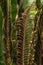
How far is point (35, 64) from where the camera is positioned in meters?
1.38

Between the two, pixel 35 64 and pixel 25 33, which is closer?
pixel 25 33

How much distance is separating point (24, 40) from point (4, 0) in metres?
0.27

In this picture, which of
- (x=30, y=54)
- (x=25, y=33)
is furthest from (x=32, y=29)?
(x=30, y=54)

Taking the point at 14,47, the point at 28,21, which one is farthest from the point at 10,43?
the point at 28,21

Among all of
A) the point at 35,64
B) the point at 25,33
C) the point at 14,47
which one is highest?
the point at 25,33

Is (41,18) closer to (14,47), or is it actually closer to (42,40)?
(42,40)

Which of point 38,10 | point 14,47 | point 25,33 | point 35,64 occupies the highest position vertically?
point 38,10

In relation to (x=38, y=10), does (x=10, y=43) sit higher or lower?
lower

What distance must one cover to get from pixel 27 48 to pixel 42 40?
0.35ft

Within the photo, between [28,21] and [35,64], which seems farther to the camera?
[35,64]

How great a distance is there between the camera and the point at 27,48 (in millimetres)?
1326

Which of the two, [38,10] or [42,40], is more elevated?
[38,10]

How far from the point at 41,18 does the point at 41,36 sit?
114 mm

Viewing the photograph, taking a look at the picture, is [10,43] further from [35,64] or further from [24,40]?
[35,64]
